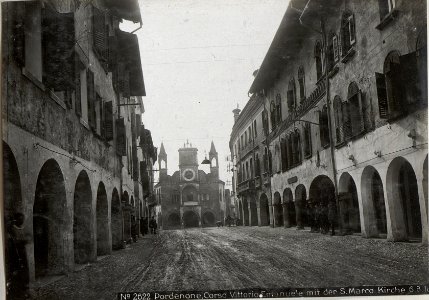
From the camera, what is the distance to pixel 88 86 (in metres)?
9.16

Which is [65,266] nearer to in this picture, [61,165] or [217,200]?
[61,165]

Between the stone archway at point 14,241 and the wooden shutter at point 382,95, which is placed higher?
the wooden shutter at point 382,95

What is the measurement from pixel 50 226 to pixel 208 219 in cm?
4321

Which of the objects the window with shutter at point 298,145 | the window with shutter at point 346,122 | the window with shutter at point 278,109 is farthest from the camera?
the window with shutter at point 278,109

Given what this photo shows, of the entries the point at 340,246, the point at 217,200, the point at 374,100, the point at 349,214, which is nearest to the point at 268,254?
the point at 340,246

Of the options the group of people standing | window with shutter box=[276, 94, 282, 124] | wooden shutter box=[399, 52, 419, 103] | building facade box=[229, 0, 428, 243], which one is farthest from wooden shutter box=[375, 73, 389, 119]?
window with shutter box=[276, 94, 282, 124]

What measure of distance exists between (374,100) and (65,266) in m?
6.81

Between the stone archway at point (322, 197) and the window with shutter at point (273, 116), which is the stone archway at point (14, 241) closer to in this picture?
the stone archway at point (322, 197)

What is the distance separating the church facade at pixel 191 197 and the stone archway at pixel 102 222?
35675mm

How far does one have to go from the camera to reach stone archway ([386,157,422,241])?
7789 millimetres

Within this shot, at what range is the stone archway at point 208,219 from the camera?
160 ft

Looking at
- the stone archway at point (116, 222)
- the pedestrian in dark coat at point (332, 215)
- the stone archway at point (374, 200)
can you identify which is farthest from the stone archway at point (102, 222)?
the stone archway at point (374, 200)

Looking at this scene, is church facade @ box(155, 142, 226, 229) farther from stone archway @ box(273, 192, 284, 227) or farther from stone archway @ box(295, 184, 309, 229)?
stone archway @ box(295, 184, 309, 229)

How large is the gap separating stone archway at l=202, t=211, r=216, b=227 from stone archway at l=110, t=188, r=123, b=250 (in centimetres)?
3628
